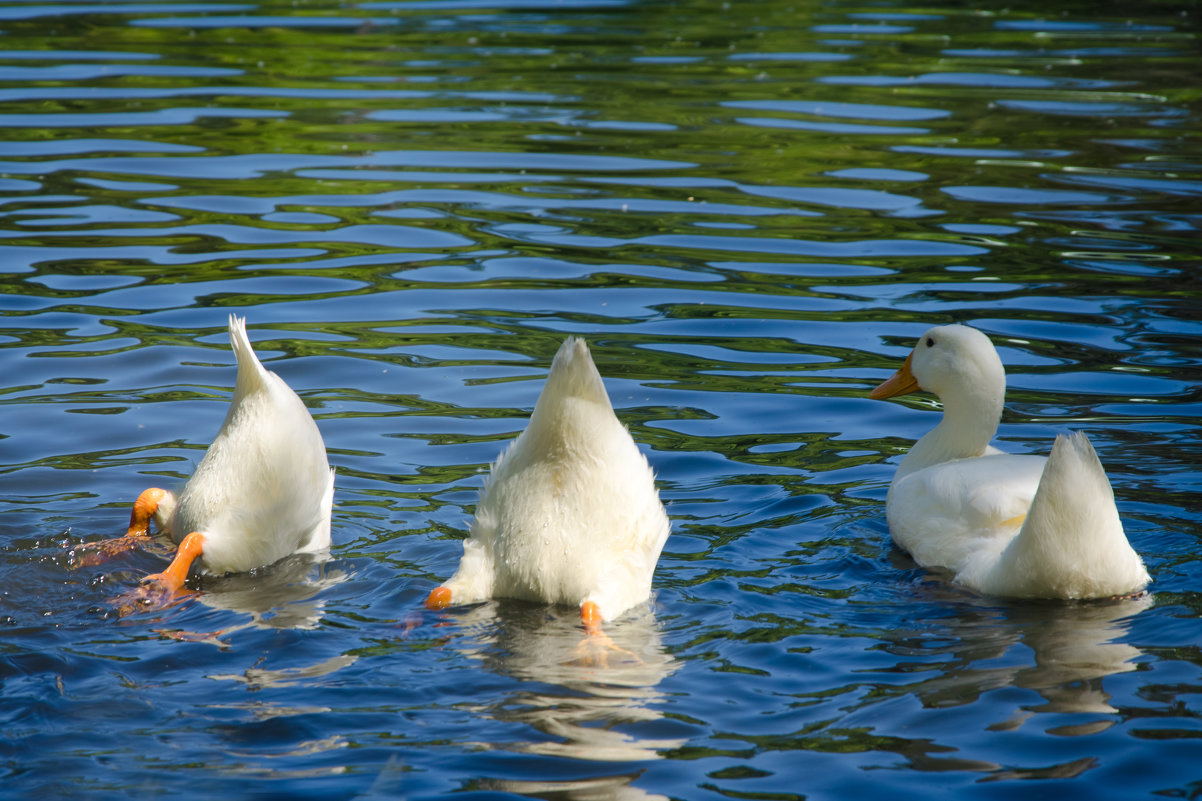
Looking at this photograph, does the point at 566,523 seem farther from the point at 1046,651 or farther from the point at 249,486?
the point at 1046,651

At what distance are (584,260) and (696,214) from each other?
150cm

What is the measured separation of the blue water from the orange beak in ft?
1.01

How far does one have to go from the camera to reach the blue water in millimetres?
4023

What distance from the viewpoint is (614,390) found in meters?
7.50

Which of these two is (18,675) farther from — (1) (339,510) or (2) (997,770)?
(2) (997,770)

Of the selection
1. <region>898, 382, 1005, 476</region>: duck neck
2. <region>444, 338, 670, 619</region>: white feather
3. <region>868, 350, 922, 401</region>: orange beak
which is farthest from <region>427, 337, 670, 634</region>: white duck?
<region>868, 350, 922, 401</region>: orange beak

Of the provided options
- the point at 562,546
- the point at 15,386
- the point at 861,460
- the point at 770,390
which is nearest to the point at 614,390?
the point at 770,390

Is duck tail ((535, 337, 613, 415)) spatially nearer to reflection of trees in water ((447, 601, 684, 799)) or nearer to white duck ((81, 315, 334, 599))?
reflection of trees in water ((447, 601, 684, 799))

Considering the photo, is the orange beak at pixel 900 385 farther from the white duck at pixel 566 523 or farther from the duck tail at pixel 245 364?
the duck tail at pixel 245 364

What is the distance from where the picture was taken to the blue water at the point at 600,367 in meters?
4.02

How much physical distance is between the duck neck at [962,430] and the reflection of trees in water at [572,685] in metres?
1.85

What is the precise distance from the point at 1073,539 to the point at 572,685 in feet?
6.42


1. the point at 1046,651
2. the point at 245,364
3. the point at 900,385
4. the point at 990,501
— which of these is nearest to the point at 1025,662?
the point at 1046,651

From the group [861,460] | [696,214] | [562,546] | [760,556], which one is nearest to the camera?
[562,546]
